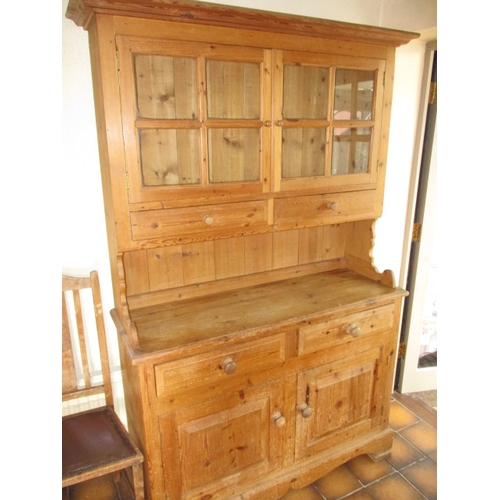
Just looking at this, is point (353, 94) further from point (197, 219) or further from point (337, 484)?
point (337, 484)

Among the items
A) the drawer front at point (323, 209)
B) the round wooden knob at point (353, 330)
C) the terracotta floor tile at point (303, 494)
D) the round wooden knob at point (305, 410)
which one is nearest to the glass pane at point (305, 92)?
the drawer front at point (323, 209)

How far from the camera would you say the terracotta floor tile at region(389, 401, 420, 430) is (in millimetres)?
2240

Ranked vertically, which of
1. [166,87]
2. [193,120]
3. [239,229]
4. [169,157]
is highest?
[166,87]

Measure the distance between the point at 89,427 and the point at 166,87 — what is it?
1.31 m

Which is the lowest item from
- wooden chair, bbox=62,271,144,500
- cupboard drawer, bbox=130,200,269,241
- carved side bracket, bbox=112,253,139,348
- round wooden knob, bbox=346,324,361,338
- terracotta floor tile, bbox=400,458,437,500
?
terracotta floor tile, bbox=400,458,437,500

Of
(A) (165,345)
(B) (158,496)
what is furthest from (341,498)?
(A) (165,345)

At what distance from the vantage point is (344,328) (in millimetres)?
1656

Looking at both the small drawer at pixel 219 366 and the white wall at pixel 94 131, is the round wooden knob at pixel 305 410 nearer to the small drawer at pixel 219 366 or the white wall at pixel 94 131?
the small drawer at pixel 219 366

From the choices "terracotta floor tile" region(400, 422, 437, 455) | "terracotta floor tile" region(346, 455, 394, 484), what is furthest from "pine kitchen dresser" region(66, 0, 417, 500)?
"terracotta floor tile" region(400, 422, 437, 455)

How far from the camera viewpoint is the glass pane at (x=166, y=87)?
1.24 m

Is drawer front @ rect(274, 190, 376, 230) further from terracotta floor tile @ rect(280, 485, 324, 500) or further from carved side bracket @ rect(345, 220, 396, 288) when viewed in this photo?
terracotta floor tile @ rect(280, 485, 324, 500)

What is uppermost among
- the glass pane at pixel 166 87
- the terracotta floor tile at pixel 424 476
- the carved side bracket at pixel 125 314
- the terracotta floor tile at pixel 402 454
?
the glass pane at pixel 166 87

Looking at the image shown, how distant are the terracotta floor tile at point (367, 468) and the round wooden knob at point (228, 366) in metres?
1.01

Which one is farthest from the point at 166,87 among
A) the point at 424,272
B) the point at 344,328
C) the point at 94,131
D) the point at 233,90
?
the point at 424,272
